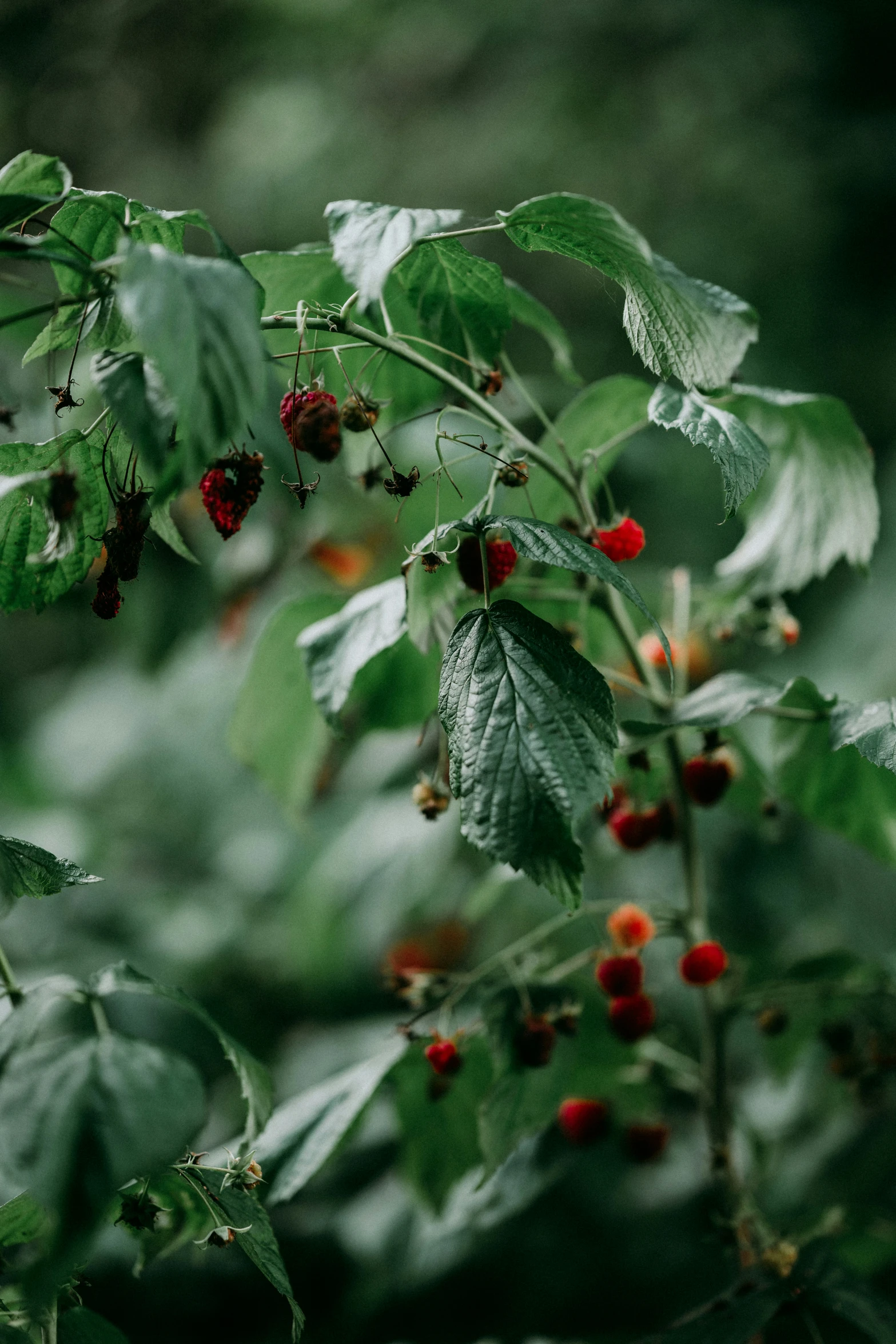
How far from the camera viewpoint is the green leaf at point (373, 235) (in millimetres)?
463

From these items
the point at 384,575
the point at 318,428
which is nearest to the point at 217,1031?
the point at 318,428

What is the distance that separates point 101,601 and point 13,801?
6.52ft

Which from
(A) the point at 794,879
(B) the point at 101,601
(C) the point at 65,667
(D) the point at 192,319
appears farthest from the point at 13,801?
A: (D) the point at 192,319

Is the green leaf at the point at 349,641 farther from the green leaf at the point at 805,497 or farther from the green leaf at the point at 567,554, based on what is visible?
the green leaf at the point at 805,497

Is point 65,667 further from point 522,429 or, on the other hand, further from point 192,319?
point 192,319

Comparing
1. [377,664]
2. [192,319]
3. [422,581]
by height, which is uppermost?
[192,319]

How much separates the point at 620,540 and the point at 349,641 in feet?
0.66

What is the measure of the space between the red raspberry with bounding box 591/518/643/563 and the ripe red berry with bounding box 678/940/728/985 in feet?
0.98

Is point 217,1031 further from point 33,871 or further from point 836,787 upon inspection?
point 836,787

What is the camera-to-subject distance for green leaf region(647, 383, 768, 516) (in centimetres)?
54

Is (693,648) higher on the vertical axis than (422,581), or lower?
lower

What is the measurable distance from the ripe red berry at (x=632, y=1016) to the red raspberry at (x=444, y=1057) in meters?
0.13

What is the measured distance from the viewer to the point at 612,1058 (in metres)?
0.88

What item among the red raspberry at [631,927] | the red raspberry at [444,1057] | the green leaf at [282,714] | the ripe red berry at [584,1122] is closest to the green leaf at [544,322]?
the green leaf at [282,714]
